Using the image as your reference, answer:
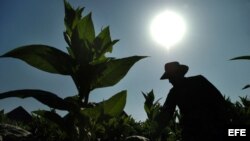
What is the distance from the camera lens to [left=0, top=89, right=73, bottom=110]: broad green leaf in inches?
72.4

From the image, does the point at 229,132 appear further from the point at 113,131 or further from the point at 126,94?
the point at 113,131

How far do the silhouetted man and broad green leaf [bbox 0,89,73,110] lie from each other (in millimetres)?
2359

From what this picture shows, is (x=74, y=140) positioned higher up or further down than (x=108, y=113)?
further down

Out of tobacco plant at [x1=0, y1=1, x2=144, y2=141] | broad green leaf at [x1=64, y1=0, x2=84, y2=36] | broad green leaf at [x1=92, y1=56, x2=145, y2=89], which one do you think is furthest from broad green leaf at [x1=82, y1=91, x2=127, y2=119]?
broad green leaf at [x1=64, y1=0, x2=84, y2=36]

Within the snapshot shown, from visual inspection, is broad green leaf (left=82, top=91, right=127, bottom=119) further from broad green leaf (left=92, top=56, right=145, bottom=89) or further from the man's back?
the man's back

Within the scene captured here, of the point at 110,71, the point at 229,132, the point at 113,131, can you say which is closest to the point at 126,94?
the point at 110,71

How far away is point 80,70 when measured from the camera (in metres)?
2.31

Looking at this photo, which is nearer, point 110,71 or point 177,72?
point 110,71

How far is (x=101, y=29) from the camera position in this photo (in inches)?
101

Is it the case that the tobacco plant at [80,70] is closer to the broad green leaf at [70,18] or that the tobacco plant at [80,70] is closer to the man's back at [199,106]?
the broad green leaf at [70,18]

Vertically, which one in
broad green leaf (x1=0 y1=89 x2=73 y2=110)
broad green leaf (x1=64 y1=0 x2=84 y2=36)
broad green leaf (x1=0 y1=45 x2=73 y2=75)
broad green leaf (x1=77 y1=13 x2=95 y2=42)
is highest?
broad green leaf (x1=64 y1=0 x2=84 y2=36)

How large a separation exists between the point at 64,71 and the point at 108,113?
48cm

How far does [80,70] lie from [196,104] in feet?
9.40

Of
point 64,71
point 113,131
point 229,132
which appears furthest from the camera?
point 113,131
